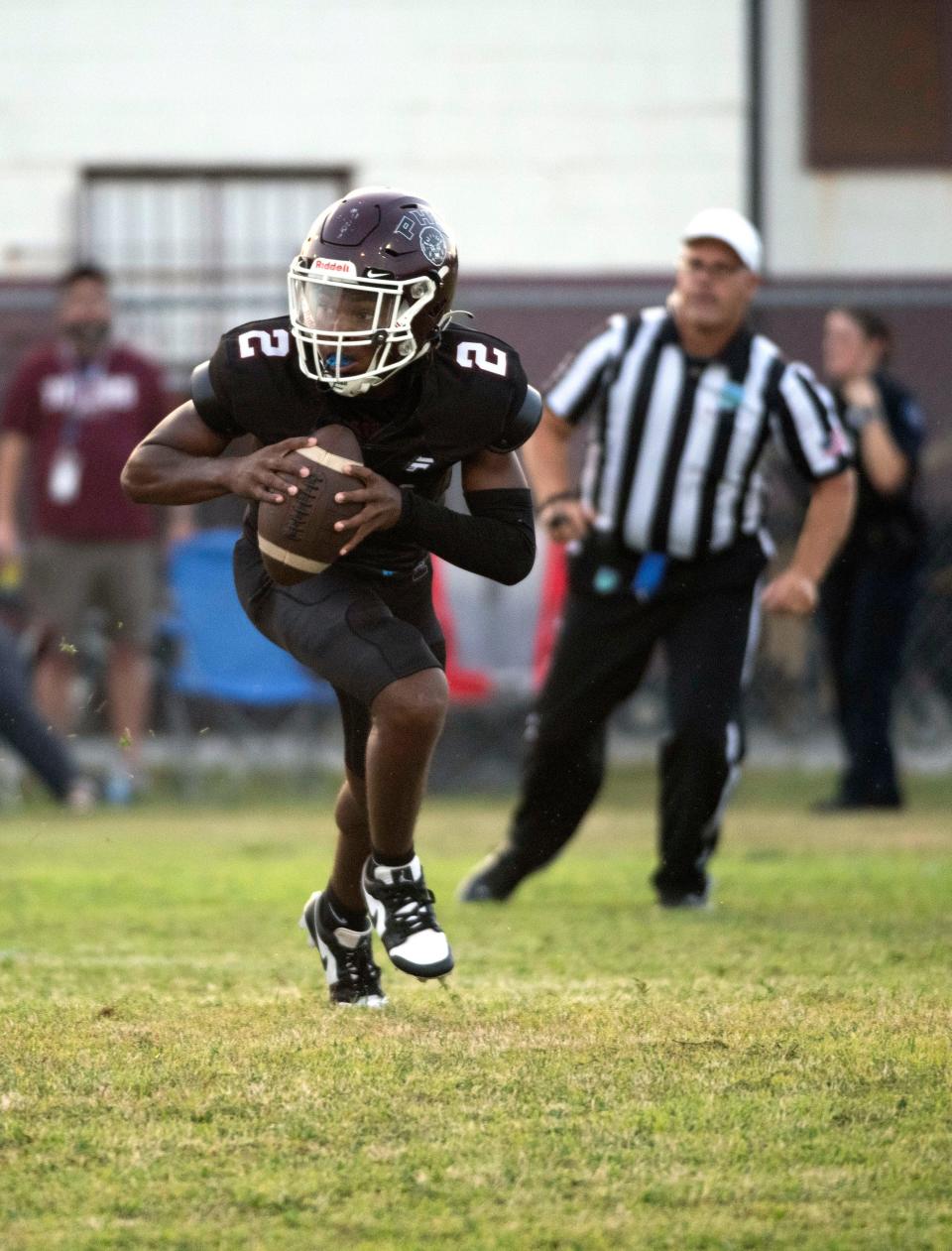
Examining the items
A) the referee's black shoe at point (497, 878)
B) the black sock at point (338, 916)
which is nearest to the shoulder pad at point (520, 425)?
the black sock at point (338, 916)

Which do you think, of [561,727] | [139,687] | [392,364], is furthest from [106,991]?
[139,687]

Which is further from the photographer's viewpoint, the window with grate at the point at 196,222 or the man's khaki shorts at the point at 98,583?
the window with grate at the point at 196,222

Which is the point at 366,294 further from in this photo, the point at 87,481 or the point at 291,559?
the point at 87,481

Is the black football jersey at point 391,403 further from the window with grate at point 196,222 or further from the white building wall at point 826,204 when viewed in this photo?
the white building wall at point 826,204

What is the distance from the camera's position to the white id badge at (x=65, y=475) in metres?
9.21

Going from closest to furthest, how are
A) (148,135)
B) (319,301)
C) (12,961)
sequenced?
(319,301) → (12,961) → (148,135)

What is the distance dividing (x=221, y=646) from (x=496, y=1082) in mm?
5899

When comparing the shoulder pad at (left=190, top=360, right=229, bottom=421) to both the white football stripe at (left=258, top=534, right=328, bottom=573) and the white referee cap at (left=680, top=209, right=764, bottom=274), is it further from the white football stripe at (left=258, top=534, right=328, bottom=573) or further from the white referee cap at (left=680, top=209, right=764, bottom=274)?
the white referee cap at (left=680, top=209, right=764, bottom=274)

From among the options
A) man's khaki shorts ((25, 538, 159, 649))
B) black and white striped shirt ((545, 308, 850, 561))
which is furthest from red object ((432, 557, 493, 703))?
black and white striped shirt ((545, 308, 850, 561))

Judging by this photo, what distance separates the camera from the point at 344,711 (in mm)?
4457

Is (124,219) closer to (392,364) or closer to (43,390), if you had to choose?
(43,390)

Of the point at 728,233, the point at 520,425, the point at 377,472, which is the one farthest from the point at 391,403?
the point at 728,233

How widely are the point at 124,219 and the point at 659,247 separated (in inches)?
129

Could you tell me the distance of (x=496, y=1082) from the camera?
3.54m
